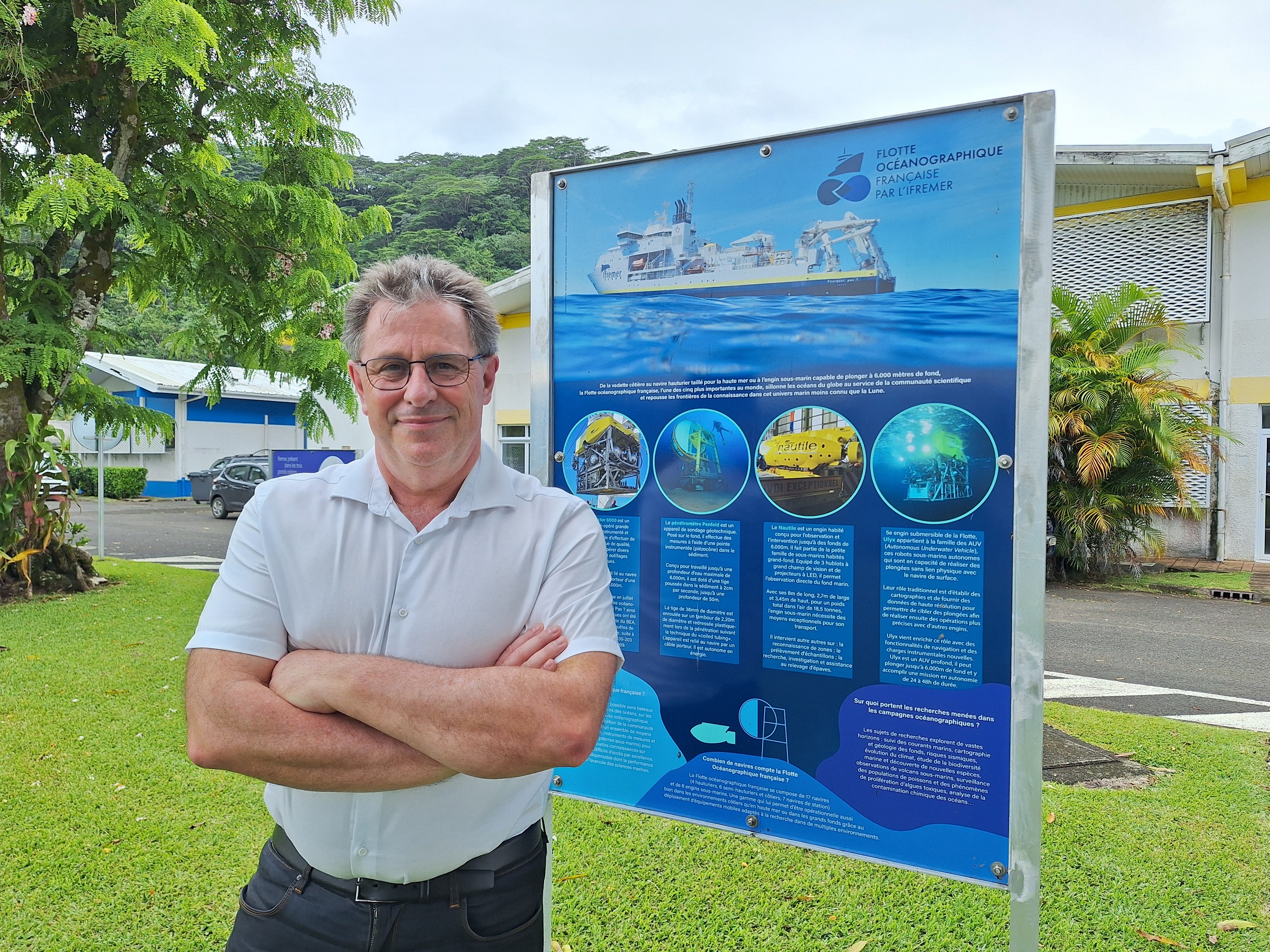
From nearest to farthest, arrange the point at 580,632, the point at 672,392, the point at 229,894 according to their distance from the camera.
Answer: the point at 580,632 → the point at 672,392 → the point at 229,894

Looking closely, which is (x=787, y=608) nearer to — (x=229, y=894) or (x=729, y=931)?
(x=729, y=931)

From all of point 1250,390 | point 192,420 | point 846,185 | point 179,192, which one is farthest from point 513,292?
point 192,420

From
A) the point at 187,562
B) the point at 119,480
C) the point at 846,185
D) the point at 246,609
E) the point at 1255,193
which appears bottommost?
the point at 187,562

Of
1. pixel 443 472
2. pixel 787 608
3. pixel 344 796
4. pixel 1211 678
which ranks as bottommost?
pixel 1211 678

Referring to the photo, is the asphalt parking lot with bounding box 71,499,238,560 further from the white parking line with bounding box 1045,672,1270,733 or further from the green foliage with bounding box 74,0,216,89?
the white parking line with bounding box 1045,672,1270,733

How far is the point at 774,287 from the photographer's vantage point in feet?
A: 7.16

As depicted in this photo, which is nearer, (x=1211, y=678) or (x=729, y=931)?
(x=729, y=931)

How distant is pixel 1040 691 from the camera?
1.94 m

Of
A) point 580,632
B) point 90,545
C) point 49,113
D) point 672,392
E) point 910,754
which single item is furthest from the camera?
point 90,545

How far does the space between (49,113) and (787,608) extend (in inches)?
396

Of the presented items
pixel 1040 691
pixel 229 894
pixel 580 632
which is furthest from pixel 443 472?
pixel 229 894

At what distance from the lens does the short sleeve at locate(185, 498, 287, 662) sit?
1.73 meters

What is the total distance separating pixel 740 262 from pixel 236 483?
21.1 metres

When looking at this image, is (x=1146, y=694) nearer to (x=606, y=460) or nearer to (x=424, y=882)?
(x=606, y=460)
